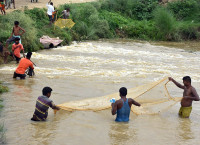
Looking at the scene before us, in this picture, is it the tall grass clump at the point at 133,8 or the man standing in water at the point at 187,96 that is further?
the tall grass clump at the point at 133,8

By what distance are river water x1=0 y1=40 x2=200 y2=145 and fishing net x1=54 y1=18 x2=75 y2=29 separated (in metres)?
1.80

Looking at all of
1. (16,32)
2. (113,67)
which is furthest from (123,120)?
(16,32)

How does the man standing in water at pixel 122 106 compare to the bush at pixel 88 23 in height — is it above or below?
below

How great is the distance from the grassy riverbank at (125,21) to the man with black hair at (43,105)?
10033 millimetres

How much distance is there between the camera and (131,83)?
11.4 m

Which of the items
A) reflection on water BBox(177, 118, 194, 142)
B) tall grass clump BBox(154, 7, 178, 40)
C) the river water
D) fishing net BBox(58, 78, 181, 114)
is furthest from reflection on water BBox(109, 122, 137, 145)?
tall grass clump BBox(154, 7, 178, 40)

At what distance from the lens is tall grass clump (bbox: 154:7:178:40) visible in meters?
23.2

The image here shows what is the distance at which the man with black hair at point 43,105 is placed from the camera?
7051mm

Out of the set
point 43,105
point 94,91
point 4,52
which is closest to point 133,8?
point 4,52

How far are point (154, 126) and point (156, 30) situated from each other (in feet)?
58.5

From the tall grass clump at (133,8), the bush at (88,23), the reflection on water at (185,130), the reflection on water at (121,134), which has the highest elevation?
the tall grass clump at (133,8)

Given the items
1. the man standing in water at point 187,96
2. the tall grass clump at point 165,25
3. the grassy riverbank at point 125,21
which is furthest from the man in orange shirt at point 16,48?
the tall grass clump at point 165,25

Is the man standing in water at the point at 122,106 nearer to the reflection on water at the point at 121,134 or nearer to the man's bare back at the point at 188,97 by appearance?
the reflection on water at the point at 121,134

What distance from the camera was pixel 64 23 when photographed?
20.8 metres
